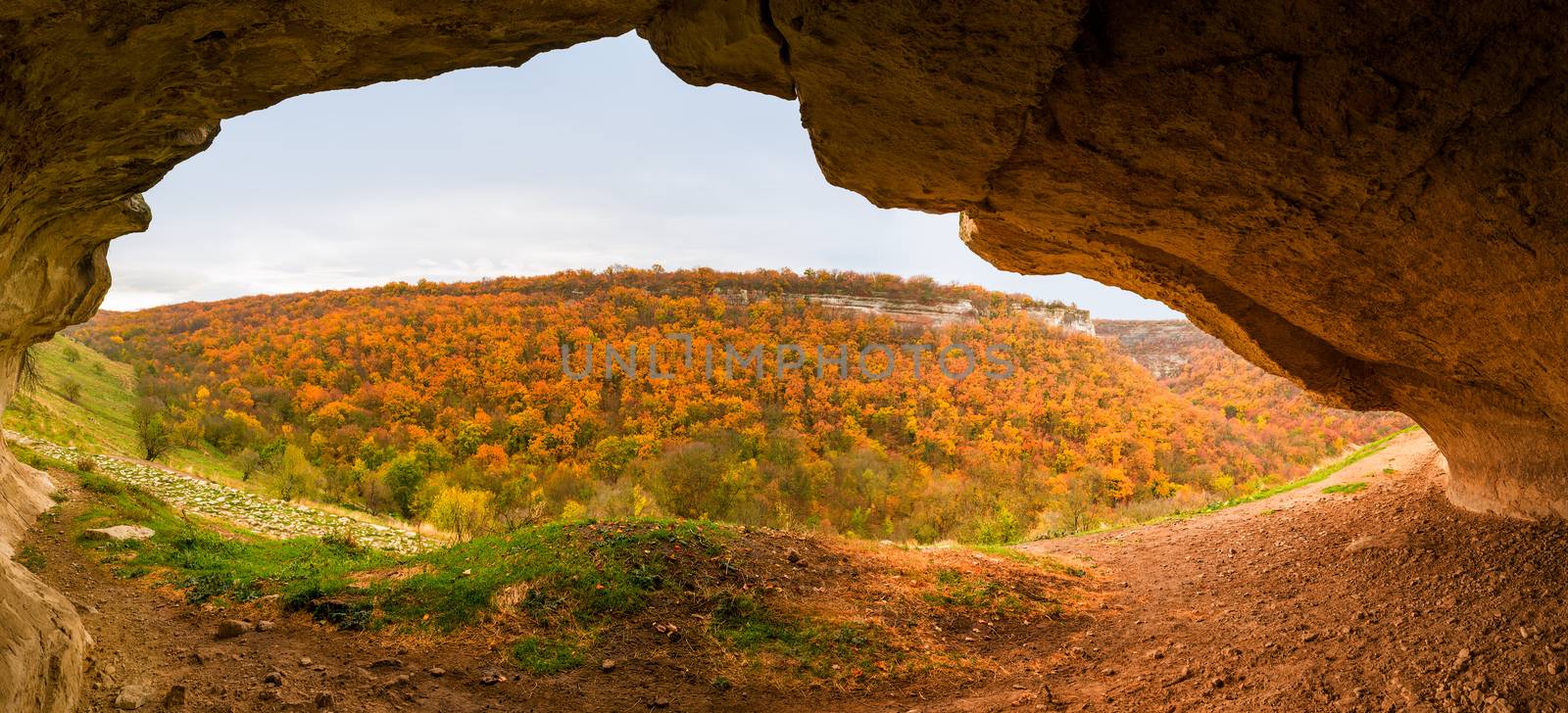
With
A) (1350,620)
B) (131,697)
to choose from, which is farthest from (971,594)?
(131,697)

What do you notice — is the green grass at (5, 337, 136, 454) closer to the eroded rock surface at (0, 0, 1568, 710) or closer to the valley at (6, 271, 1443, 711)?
the valley at (6, 271, 1443, 711)

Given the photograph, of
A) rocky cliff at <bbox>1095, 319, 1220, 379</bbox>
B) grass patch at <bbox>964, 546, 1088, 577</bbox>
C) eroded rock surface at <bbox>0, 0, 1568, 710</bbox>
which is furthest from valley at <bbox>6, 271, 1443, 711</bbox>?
rocky cliff at <bbox>1095, 319, 1220, 379</bbox>

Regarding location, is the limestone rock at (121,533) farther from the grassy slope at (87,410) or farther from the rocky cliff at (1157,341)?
the rocky cliff at (1157,341)

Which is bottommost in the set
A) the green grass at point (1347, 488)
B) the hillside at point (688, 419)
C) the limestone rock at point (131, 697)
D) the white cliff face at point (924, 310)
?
the hillside at point (688, 419)

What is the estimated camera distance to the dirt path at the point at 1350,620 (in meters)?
4.52

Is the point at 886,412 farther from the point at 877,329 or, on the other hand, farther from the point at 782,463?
the point at 877,329

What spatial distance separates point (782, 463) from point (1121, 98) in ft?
94.3

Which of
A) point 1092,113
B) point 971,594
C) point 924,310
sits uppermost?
point 1092,113

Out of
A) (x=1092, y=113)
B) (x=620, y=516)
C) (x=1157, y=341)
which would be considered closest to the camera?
(x=1092, y=113)

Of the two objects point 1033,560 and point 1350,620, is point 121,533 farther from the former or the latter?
point 1350,620

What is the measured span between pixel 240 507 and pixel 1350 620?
60.1ft

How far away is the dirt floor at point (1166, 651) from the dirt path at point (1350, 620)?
22mm

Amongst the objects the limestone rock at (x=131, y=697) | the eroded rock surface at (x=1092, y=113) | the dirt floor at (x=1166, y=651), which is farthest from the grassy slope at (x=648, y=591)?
the eroded rock surface at (x=1092, y=113)

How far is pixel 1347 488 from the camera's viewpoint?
12.0m
